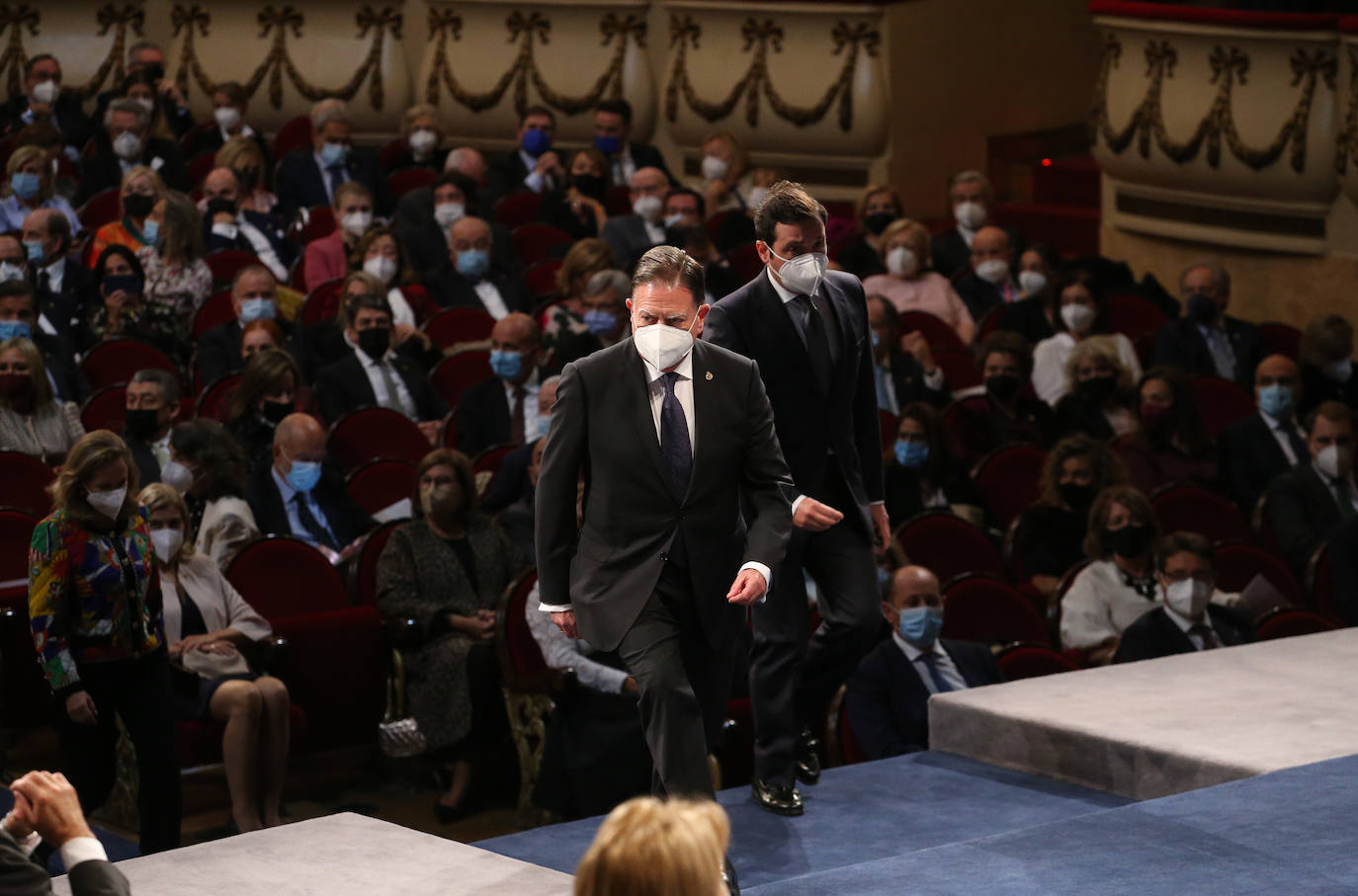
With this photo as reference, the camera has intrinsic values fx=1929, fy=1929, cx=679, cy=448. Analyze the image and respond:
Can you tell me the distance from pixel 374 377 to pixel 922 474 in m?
1.94

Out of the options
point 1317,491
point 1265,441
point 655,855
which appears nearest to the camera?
point 655,855

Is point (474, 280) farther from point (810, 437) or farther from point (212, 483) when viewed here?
point (810, 437)

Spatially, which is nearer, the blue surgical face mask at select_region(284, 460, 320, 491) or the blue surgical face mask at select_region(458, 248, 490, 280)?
the blue surgical face mask at select_region(284, 460, 320, 491)

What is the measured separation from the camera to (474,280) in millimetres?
8039

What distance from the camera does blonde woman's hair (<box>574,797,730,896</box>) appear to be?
5.64 ft

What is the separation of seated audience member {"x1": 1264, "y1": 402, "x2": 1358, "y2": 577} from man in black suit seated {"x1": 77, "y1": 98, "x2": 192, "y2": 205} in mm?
5640

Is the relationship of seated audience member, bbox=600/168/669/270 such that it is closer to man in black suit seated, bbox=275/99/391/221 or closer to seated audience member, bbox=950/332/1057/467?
man in black suit seated, bbox=275/99/391/221

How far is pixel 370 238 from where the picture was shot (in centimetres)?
782

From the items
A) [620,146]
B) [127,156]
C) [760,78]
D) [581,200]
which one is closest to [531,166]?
[620,146]

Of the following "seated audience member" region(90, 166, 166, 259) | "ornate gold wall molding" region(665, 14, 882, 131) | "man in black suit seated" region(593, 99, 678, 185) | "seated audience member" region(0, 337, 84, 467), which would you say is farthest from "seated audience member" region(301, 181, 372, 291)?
"ornate gold wall molding" region(665, 14, 882, 131)

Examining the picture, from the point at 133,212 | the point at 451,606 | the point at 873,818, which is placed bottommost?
the point at 873,818

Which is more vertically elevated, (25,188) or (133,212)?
(25,188)

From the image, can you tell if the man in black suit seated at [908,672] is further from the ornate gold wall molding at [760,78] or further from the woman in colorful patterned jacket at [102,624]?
the ornate gold wall molding at [760,78]

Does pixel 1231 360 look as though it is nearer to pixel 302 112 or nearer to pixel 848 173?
pixel 848 173
